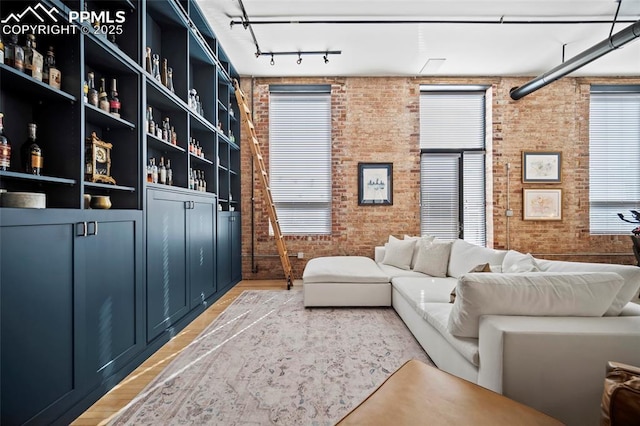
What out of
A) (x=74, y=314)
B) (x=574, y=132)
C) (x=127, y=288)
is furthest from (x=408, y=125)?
(x=74, y=314)

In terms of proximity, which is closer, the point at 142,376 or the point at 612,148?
the point at 142,376

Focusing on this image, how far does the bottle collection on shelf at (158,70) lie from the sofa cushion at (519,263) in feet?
11.3

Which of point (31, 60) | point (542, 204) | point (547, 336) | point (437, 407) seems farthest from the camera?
point (542, 204)

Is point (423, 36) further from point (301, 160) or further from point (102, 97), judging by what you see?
point (102, 97)

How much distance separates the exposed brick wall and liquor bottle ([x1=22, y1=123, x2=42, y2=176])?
3.59 meters

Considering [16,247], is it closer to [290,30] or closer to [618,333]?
[618,333]

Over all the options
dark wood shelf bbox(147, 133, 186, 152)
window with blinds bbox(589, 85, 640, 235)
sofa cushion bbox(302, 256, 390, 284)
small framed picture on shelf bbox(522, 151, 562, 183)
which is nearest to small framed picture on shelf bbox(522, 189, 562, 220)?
small framed picture on shelf bbox(522, 151, 562, 183)

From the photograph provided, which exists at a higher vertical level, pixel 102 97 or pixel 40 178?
pixel 102 97

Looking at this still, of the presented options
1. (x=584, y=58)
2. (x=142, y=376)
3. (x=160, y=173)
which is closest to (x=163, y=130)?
(x=160, y=173)

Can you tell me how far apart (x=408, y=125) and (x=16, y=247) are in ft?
17.0

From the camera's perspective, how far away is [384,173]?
5.25 meters

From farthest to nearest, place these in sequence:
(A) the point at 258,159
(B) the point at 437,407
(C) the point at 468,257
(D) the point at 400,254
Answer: (A) the point at 258,159 < (D) the point at 400,254 < (C) the point at 468,257 < (B) the point at 437,407

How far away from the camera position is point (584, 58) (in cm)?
386

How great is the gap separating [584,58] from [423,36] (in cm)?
209
